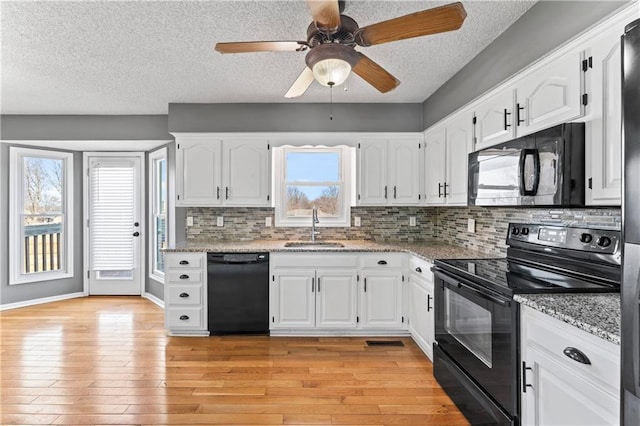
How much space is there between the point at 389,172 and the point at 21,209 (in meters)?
4.55

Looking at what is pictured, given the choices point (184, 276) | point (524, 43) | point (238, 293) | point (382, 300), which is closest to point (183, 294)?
point (184, 276)

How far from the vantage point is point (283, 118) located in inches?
154

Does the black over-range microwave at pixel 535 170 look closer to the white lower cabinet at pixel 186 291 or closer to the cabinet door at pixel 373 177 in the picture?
the cabinet door at pixel 373 177

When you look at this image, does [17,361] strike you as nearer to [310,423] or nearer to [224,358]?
[224,358]

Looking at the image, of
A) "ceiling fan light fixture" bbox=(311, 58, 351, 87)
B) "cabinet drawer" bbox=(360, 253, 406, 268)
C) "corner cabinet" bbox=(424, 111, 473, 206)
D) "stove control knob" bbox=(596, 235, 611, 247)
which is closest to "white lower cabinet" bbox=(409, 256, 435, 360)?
"cabinet drawer" bbox=(360, 253, 406, 268)

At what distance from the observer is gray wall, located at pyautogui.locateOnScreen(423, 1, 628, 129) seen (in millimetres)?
1732

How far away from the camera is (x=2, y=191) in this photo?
4445mm

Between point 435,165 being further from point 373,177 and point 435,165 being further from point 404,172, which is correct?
point 373,177

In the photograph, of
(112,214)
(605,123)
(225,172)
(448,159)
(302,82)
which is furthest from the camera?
(112,214)

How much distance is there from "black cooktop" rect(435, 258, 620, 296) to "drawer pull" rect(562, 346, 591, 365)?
1.10 ft

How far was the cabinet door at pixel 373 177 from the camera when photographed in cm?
384

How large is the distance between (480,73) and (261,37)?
→ 160 centimetres

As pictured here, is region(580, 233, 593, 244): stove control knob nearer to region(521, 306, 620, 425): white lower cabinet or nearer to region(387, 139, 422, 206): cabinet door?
region(521, 306, 620, 425): white lower cabinet

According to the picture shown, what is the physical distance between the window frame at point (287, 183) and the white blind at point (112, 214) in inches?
87.5
